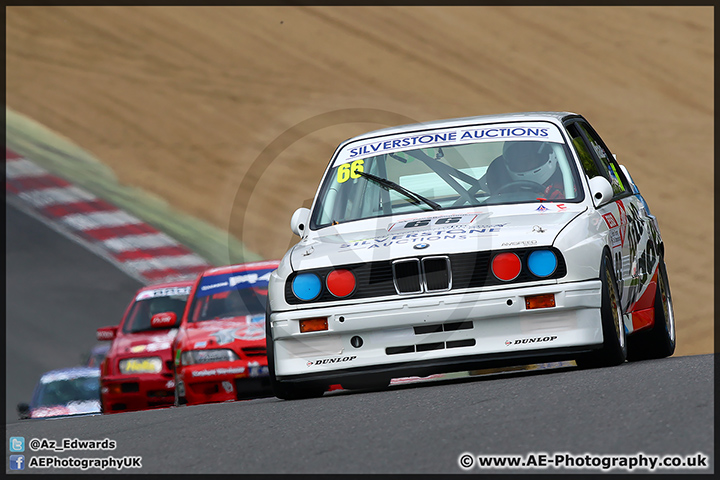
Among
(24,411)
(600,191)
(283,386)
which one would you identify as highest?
(600,191)

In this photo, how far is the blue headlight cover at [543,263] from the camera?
6309 millimetres

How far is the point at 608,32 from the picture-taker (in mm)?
25172

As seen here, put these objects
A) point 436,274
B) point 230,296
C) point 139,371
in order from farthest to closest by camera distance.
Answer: point 139,371, point 230,296, point 436,274

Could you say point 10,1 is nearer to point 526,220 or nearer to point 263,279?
point 263,279

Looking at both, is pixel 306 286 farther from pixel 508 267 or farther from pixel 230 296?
pixel 230 296

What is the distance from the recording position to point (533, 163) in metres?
7.35

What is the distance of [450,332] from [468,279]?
0.30 meters

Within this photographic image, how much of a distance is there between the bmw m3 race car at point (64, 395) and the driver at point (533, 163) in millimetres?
6225

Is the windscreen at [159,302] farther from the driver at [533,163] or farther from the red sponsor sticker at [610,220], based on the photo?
the red sponsor sticker at [610,220]

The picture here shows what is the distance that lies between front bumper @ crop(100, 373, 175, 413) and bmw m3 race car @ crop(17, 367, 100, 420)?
4.22 ft

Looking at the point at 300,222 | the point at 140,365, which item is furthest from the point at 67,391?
the point at 300,222

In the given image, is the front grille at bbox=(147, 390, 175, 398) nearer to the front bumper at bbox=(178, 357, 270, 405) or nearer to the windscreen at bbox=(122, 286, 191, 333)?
the front bumper at bbox=(178, 357, 270, 405)

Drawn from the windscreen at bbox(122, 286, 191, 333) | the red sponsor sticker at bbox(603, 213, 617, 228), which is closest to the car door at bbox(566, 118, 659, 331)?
the red sponsor sticker at bbox(603, 213, 617, 228)

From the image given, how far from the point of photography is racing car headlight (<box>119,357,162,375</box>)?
1084cm
